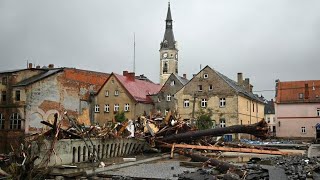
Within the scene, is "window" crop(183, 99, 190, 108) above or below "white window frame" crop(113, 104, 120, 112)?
above

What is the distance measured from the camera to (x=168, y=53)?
4050 inches

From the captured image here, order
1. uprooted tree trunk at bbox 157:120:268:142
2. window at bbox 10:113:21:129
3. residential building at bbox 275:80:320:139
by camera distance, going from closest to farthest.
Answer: uprooted tree trunk at bbox 157:120:268:142, window at bbox 10:113:21:129, residential building at bbox 275:80:320:139

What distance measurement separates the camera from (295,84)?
160 ft

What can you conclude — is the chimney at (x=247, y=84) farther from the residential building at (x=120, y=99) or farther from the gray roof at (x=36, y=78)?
the gray roof at (x=36, y=78)

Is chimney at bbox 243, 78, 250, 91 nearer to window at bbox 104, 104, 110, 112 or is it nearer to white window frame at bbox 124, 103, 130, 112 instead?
white window frame at bbox 124, 103, 130, 112

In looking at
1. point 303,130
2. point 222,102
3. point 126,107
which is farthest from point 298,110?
point 126,107

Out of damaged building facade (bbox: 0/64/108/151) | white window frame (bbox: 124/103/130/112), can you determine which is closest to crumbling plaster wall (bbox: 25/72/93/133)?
damaged building facade (bbox: 0/64/108/151)

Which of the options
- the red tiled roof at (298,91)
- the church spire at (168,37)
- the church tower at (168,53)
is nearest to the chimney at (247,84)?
the red tiled roof at (298,91)

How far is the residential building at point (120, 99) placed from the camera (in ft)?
154

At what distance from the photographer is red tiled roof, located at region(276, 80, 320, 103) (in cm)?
4625

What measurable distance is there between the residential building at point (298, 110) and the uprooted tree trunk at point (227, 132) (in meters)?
28.1

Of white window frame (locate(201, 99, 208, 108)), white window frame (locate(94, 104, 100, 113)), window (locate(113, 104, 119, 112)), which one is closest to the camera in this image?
white window frame (locate(201, 99, 208, 108))

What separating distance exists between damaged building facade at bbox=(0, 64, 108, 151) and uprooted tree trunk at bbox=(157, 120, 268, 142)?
19325mm

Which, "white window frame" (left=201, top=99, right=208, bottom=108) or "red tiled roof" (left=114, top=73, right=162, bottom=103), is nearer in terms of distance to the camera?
"white window frame" (left=201, top=99, right=208, bottom=108)
